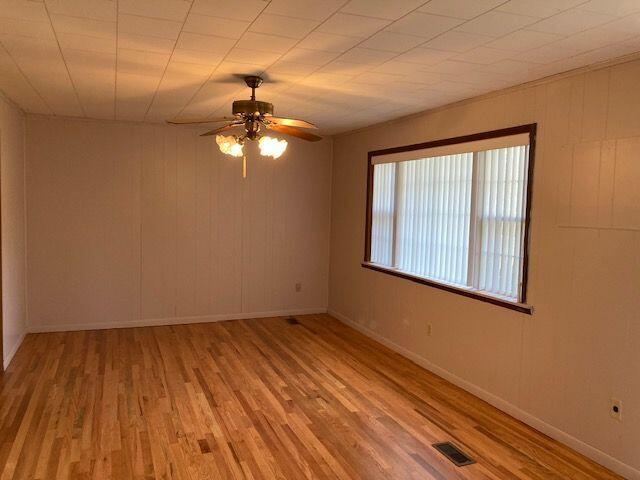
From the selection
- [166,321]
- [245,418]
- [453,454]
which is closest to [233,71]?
[245,418]

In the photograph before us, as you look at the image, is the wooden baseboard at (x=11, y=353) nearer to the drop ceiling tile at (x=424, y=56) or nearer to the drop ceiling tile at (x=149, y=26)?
the drop ceiling tile at (x=149, y=26)

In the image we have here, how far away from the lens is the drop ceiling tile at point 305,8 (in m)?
2.24

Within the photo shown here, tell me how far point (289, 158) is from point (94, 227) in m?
2.56

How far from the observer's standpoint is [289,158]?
6.75 metres

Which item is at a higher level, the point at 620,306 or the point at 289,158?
the point at 289,158

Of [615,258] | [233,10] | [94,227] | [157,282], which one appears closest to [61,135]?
A: [94,227]

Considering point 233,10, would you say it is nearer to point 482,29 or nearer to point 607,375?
point 482,29

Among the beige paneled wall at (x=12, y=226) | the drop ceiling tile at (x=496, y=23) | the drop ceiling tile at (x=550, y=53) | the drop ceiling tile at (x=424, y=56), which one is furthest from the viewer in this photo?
the beige paneled wall at (x=12, y=226)

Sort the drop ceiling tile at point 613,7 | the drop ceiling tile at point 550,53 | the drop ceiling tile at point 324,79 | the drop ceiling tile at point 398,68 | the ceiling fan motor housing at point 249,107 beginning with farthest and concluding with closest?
1. the drop ceiling tile at point 324,79
2. the ceiling fan motor housing at point 249,107
3. the drop ceiling tile at point 398,68
4. the drop ceiling tile at point 550,53
5. the drop ceiling tile at point 613,7

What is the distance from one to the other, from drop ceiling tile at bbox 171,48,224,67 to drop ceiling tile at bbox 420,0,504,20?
1.37 m

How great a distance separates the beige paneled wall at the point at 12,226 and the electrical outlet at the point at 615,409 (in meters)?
4.74

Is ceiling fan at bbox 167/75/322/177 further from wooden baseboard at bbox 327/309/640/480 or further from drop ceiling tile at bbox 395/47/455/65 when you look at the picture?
wooden baseboard at bbox 327/309/640/480

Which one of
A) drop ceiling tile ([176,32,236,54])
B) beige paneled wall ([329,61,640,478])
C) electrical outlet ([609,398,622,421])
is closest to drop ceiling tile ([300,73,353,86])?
drop ceiling tile ([176,32,236,54])

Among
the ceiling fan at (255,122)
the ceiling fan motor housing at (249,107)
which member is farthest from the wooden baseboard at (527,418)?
the ceiling fan motor housing at (249,107)
